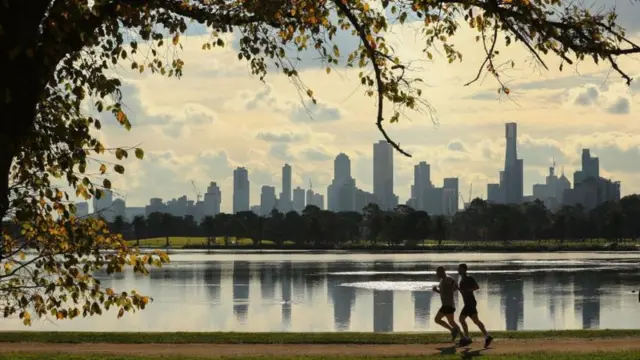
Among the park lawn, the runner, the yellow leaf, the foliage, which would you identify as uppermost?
the yellow leaf

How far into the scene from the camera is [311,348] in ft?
75.0

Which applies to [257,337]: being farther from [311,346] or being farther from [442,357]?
[442,357]

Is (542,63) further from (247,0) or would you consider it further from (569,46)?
(247,0)

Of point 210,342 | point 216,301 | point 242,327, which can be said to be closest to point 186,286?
point 216,301

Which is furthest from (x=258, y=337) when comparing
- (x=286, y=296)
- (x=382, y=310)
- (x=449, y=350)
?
(x=286, y=296)

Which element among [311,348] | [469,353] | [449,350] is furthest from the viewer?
[311,348]

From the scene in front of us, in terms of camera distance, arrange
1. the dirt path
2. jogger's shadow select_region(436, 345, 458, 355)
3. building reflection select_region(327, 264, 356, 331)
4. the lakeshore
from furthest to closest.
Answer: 1. building reflection select_region(327, 264, 356, 331)
2. the dirt path
3. jogger's shadow select_region(436, 345, 458, 355)
4. the lakeshore

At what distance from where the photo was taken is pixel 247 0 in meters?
12.5

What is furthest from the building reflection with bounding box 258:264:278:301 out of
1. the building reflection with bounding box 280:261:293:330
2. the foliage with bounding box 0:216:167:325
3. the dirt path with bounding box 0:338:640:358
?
the foliage with bounding box 0:216:167:325

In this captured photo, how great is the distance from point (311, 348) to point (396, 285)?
145 ft

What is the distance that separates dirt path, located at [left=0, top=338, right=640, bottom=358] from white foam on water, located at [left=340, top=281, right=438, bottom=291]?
38.6m

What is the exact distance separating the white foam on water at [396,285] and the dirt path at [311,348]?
3864 centimetres

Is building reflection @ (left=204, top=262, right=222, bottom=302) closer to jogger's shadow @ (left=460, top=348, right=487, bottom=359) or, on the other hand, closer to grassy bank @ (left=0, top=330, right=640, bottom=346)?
grassy bank @ (left=0, top=330, right=640, bottom=346)

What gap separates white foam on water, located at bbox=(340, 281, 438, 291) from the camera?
6306 centimetres
